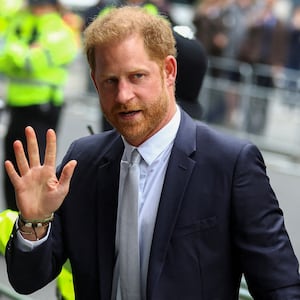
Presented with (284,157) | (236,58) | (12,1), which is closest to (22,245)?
(12,1)

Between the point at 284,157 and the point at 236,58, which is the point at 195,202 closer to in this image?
the point at 284,157

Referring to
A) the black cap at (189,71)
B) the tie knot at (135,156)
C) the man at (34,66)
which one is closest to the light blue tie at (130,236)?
the tie knot at (135,156)

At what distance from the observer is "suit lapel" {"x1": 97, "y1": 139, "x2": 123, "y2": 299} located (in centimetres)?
230

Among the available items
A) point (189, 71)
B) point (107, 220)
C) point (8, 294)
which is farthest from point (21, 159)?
point (189, 71)

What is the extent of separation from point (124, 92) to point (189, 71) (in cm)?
146

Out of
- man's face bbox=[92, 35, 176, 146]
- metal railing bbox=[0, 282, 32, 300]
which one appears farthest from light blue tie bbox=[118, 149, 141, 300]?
metal railing bbox=[0, 282, 32, 300]

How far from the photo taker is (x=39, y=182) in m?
2.23

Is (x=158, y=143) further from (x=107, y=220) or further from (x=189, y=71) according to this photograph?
(x=189, y=71)

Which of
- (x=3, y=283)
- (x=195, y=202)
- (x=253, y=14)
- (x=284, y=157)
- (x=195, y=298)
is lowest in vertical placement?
(x=284, y=157)

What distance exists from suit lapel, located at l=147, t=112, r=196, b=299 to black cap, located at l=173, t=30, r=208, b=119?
130cm

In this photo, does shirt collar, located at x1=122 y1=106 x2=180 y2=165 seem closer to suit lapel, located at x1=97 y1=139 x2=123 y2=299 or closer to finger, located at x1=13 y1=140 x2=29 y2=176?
suit lapel, located at x1=97 y1=139 x2=123 y2=299

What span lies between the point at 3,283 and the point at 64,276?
0.53m

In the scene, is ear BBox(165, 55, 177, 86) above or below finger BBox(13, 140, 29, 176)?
above

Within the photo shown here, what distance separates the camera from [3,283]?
11.7ft
